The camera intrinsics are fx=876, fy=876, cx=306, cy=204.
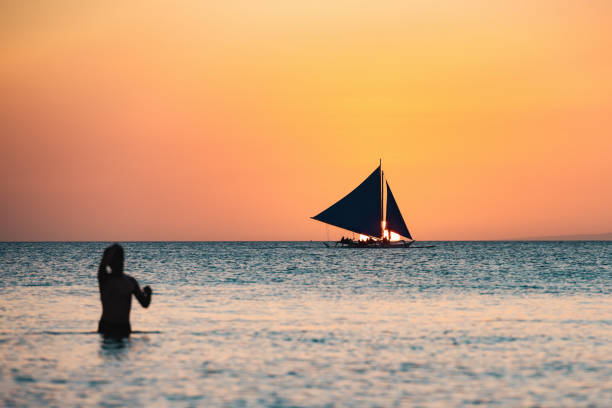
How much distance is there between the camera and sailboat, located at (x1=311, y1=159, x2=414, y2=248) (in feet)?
367

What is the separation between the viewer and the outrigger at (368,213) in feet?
367

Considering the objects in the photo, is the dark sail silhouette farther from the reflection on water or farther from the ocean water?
the reflection on water

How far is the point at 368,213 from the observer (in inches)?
4562

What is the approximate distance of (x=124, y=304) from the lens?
683 inches

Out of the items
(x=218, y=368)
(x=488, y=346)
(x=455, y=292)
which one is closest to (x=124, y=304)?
(x=218, y=368)

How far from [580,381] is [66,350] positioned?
9447 mm

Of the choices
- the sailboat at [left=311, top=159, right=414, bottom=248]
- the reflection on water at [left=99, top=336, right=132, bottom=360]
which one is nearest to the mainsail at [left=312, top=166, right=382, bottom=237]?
the sailboat at [left=311, top=159, right=414, bottom=248]

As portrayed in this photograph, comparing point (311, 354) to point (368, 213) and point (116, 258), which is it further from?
point (368, 213)

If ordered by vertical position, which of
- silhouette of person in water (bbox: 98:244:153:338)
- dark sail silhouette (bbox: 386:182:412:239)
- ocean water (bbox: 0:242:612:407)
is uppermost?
dark sail silhouette (bbox: 386:182:412:239)

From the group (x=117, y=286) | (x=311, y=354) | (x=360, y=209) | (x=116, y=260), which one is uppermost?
(x=360, y=209)

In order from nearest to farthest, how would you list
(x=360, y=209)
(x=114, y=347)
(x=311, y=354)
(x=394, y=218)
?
(x=311, y=354), (x=114, y=347), (x=360, y=209), (x=394, y=218)

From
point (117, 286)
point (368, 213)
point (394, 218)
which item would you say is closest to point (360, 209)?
point (368, 213)

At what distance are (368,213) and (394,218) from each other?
17.1ft

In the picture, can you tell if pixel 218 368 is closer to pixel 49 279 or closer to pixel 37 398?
pixel 37 398
